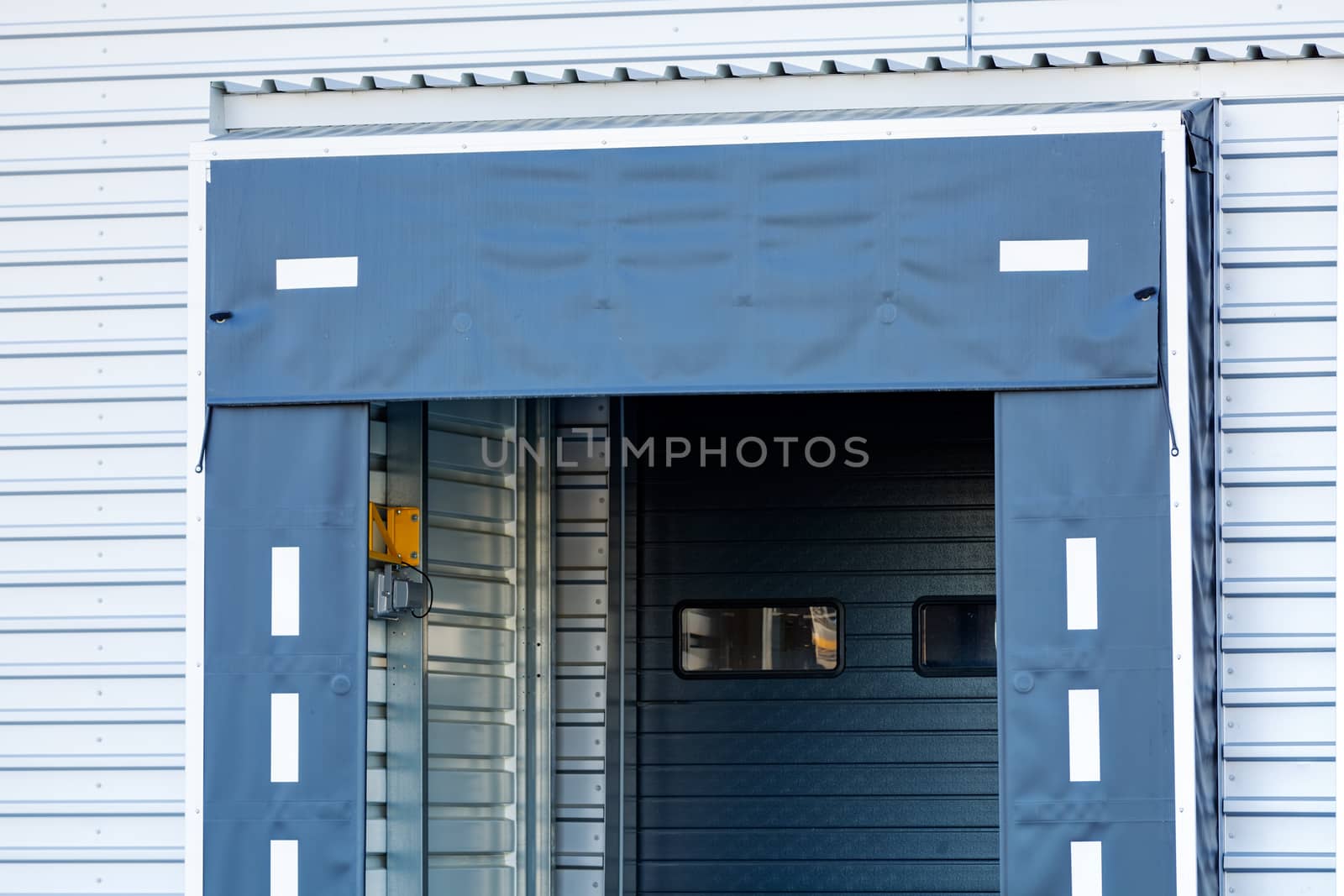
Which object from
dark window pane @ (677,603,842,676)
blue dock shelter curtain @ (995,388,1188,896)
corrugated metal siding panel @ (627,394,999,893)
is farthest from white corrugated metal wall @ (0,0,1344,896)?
dark window pane @ (677,603,842,676)

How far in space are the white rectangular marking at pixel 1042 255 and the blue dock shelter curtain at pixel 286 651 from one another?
228cm

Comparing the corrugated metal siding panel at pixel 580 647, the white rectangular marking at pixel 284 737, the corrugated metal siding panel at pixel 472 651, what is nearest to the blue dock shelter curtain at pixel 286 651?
the white rectangular marking at pixel 284 737

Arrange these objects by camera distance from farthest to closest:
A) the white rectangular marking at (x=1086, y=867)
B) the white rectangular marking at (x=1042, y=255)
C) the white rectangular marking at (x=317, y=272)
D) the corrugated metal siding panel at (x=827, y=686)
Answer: the corrugated metal siding panel at (x=827, y=686), the white rectangular marking at (x=317, y=272), the white rectangular marking at (x=1042, y=255), the white rectangular marking at (x=1086, y=867)

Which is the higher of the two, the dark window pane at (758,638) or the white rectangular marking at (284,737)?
the dark window pane at (758,638)

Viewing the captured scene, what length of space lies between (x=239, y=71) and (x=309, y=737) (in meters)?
2.67

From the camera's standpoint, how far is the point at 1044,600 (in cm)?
577

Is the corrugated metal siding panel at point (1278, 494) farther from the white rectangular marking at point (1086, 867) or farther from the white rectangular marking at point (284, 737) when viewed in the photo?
the white rectangular marking at point (284, 737)

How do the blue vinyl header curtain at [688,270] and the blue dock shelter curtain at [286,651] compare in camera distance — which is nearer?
the blue vinyl header curtain at [688,270]

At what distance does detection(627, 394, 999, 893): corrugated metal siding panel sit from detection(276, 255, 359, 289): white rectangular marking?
250 centimetres

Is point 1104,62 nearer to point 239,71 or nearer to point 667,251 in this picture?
point 667,251

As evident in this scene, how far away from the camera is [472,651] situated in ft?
23.7

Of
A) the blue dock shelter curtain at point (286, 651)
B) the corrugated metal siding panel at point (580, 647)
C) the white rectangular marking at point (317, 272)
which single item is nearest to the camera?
the blue dock shelter curtain at point (286, 651)

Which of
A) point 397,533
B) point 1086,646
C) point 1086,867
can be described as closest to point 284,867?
point 397,533

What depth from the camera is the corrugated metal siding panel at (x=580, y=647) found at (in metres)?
7.75
